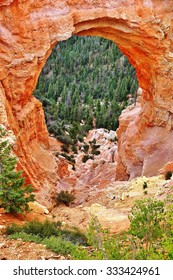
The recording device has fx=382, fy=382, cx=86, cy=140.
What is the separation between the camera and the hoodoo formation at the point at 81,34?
57.4 ft

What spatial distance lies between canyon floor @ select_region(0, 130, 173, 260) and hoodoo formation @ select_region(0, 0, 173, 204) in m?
2.10

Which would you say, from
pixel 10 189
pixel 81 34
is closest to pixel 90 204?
pixel 10 189

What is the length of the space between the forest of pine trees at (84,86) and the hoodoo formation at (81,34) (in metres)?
12.1

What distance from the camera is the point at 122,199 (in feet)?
52.9

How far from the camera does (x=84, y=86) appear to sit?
58.2 metres

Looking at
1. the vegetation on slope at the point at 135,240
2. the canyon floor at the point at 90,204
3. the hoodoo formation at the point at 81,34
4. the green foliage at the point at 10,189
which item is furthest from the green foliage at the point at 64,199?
the vegetation on slope at the point at 135,240

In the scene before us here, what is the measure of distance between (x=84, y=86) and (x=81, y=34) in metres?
37.1

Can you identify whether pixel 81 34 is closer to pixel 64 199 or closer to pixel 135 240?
pixel 64 199

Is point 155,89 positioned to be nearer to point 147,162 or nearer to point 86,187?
point 147,162

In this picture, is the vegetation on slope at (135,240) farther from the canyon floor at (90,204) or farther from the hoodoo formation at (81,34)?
the hoodoo formation at (81,34)

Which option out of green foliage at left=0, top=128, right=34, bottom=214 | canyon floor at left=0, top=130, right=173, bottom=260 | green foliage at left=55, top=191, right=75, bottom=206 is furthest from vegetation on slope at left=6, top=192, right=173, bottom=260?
green foliage at left=55, top=191, right=75, bottom=206

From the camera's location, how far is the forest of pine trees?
43994 millimetres

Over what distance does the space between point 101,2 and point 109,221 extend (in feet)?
38.0
